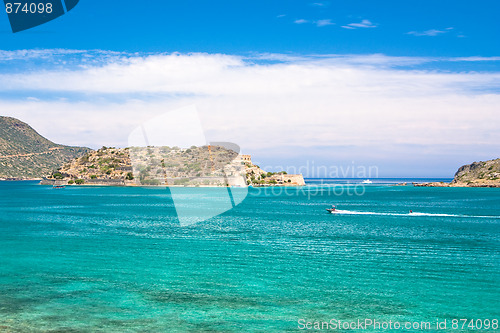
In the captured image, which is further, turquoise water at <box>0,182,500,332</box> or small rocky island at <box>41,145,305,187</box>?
small rocky island at <box>41,145,305,187</box>

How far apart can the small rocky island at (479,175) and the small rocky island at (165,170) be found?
241ft

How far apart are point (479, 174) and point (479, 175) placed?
0.93m

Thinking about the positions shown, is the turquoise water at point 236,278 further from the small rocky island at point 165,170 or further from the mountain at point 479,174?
the mountain at point 479,174

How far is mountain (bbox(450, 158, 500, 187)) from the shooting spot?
164m

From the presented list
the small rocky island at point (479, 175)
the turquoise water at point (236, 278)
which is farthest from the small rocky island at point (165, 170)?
the turquoise water at point (236, 278)

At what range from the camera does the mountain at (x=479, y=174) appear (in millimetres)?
164500

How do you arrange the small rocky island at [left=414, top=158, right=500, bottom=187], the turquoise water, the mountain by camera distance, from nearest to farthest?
the turquoise water → the mountain → the small rocky island at [left=414, top=158, right=500, bottom=187]

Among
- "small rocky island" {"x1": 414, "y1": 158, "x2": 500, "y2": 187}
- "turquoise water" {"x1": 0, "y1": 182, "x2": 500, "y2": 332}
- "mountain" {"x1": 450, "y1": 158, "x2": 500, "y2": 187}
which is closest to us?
"turquoise water" {"x1": 0, "y1": 182, "x2": 500, "y2": 332}

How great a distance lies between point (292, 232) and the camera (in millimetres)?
37531

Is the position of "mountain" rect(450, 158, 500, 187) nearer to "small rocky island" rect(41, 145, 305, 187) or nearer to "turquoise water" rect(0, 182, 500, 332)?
"small rocky island" rect(41, 145, 305, 187)

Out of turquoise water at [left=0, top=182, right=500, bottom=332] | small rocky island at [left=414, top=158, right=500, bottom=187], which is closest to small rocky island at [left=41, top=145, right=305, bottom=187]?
small rocky island at [left=414, top=158, right=500, bottom=187]

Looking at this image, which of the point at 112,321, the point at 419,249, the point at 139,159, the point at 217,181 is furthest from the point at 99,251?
the point at 139,159

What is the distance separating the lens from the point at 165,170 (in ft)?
562

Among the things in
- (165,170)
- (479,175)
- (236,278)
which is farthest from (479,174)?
(236,278)
